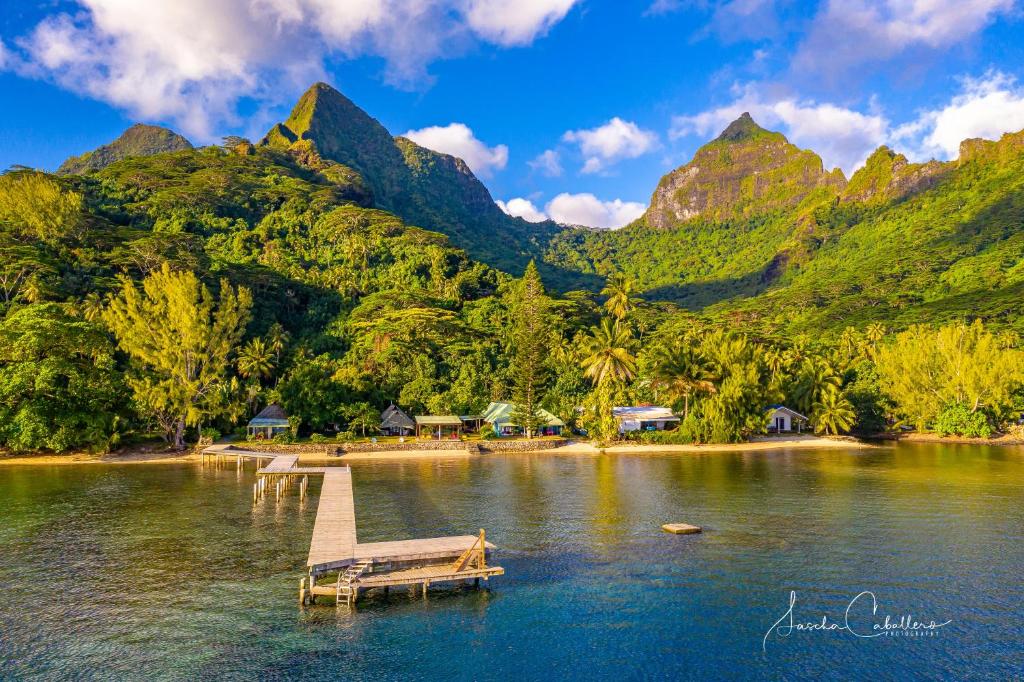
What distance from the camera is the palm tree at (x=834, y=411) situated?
80.2m

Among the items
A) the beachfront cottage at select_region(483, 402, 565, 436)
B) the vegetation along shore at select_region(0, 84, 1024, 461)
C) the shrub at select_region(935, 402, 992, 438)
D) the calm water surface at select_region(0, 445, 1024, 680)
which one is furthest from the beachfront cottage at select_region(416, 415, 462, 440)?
the shrub at select_region(935, 402, 992, 438)

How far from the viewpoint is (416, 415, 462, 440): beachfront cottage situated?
7744cm

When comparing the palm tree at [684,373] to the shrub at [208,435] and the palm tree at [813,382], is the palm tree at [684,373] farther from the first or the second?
the shrub at [208,435]

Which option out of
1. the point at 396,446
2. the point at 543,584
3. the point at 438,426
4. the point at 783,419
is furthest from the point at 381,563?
the point at 783,419

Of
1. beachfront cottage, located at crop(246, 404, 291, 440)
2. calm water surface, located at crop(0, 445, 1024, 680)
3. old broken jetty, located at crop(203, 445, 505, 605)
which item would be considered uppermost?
beachfront cottage, located at crop(246, 404, 291, 440)

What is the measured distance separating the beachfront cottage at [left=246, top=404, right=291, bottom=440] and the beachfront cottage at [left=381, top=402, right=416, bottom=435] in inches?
463

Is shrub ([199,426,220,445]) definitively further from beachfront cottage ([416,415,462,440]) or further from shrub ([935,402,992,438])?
shrub ([935,402,992,438])

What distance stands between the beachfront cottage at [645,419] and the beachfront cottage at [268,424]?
135 ft

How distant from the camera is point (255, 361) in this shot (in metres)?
79.8

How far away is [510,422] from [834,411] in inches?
1654

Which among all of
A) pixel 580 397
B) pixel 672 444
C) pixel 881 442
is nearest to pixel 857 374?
pixel 881 442

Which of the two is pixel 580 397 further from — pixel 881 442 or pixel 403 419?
pixel 881 442

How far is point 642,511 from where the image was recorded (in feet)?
130

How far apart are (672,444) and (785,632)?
56328mm
